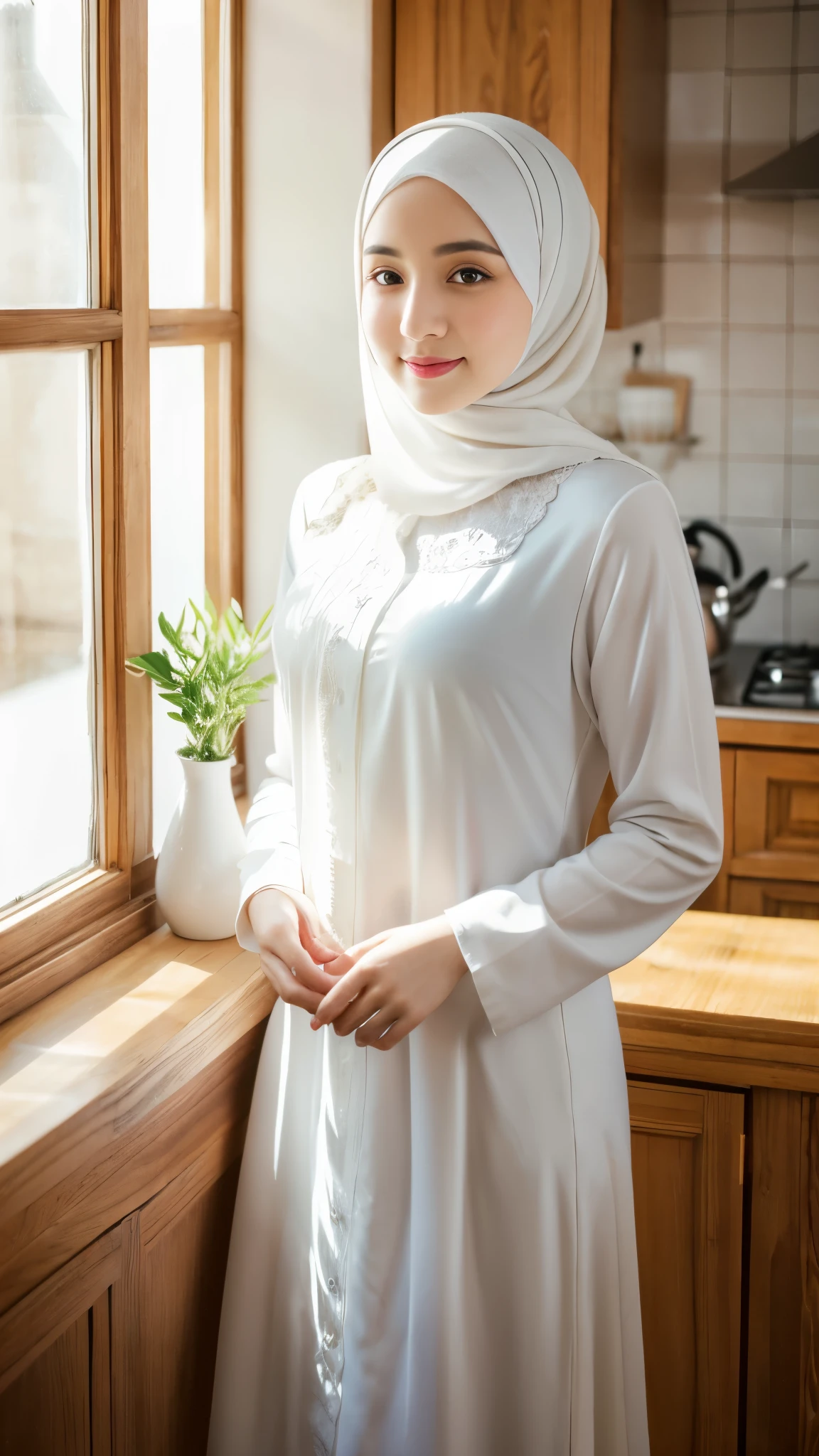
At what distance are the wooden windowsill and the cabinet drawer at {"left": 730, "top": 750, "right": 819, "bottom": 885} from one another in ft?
4.34

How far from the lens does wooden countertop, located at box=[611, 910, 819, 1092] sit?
1.52 meters

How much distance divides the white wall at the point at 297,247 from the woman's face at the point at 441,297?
0.72 meters

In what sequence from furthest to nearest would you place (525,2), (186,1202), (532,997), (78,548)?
1. (525,2)
2. (78,548)
3. (186,1202)
4. (532,997)

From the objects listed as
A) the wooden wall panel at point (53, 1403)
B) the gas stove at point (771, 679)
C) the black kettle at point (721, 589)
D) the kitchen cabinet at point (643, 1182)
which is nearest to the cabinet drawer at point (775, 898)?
the gas stove at point (771, 679)

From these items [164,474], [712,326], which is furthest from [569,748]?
[712,326]

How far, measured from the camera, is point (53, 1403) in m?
1.17

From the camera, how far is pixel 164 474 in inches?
69.8

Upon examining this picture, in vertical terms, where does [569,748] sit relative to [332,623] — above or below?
below

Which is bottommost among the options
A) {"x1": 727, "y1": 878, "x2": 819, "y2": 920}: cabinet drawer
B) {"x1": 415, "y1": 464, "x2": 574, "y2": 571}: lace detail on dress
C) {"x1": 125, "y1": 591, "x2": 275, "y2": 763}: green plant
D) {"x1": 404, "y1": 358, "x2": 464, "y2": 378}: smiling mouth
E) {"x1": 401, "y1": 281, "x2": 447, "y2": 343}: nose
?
{"x1": 727, "y1": 878, "x2": 819, "y2": 920}: cabinet drawer

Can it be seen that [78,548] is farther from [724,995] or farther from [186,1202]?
[724,995]

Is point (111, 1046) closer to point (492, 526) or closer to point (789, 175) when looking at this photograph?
point (492, 526)

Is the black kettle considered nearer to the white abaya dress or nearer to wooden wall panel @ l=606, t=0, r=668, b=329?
wooden wall panel @ l=606, t=0, r=668, b=329

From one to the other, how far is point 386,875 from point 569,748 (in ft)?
0.68

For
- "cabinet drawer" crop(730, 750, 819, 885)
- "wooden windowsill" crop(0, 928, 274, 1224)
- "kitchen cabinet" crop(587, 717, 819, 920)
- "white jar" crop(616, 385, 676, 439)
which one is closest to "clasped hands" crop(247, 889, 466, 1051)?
"wooden windowsill" crop(0, 928, 274, 1224)
